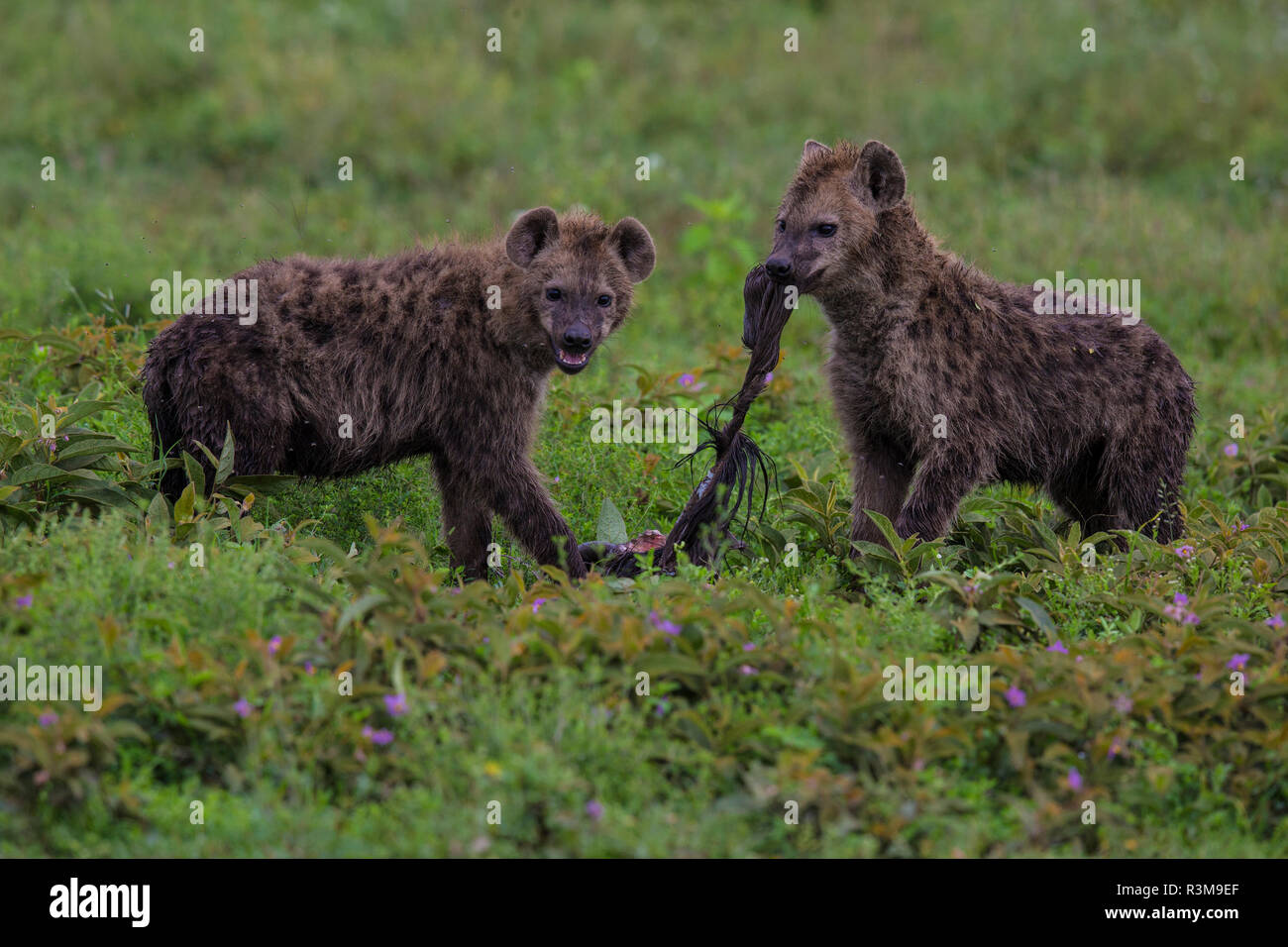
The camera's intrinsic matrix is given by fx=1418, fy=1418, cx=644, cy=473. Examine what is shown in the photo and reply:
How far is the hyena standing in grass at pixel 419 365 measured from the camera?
6.02 m

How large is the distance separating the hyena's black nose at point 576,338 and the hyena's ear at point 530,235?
0.49m

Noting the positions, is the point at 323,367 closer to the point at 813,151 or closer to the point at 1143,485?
the point at 813,151

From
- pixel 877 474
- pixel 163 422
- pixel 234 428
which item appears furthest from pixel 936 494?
pixel 163 422

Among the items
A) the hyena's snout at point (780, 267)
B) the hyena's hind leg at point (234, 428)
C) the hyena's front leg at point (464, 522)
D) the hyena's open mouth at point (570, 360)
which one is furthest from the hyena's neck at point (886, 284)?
the hyena's hind leg at point (234, 428)

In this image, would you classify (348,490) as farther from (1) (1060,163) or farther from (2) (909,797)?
(1) (1060,163)

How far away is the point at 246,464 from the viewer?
238 inches

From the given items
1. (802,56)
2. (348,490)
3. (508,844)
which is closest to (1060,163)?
(802,56)

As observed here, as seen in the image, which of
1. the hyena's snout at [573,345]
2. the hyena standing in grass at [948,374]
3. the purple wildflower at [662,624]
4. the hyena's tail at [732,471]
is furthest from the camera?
the hyena standing in grass at [948,374]

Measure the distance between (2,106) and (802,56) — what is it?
8405 mm

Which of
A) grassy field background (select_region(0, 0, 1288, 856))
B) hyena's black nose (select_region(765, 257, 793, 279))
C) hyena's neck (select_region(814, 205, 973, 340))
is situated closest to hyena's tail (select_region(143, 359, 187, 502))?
grassy field background (select_region(0, 0, 1288, 856))

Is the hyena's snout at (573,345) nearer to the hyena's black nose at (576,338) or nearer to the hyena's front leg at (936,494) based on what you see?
the hyena's black nose at (576,338)

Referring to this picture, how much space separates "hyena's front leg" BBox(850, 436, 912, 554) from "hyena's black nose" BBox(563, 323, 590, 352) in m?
1.41

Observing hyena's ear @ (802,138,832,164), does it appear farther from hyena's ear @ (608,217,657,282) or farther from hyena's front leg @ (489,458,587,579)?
hyena's front leg @ (489,458,587,579)

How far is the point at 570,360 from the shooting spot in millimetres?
6371
